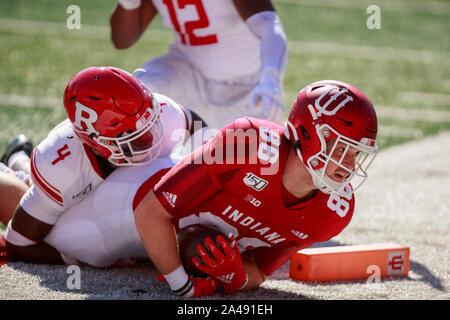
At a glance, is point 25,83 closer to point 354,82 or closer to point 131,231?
point 354,82

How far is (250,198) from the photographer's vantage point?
9.06 feet

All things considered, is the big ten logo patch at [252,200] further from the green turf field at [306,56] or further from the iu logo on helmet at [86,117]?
the green turf field at [306,56]

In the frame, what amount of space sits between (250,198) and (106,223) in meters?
0.71

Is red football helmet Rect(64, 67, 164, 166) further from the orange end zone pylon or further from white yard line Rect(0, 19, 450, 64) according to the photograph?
white yard line Rect(0, 19, 450, 64)

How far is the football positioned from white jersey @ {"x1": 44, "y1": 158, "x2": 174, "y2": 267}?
270 millimetres

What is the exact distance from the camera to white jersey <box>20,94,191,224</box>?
2988 mm

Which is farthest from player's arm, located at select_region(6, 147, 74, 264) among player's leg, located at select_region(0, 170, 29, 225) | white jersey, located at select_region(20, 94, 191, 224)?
player's leg, located at select_region(0, 170, 29, 225)

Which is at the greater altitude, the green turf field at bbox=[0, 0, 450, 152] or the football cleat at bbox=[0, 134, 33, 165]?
the football cleat at bbox=[0, 134, 33, 165]

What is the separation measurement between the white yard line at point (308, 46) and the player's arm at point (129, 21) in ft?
15.9

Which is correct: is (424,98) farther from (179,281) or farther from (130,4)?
(179,281)

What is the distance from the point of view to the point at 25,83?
272 inches

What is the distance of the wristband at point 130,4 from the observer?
4.20 metres

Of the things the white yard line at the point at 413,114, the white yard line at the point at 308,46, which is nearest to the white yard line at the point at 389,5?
the white yard line at the point at 308,46
